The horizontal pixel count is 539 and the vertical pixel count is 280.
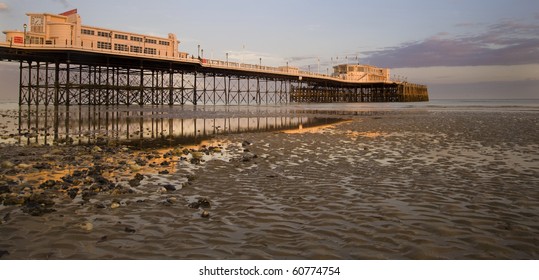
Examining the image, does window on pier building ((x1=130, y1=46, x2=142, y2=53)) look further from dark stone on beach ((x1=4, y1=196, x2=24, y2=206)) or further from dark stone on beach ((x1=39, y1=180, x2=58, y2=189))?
dark stone on beach ((x1=4, y1=196, x2=24, y2=206))

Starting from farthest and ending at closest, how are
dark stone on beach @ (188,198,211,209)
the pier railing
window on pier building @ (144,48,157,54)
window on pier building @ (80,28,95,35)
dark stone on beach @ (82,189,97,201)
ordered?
1. window on pier building @ (144,48,157,54)
2. window on pier building @ (80,28,95,35)
3. the pier railing
4. dark stone on beach @ (82,189,97,201)
5. dark stone on beach @ (188,198,211,209)

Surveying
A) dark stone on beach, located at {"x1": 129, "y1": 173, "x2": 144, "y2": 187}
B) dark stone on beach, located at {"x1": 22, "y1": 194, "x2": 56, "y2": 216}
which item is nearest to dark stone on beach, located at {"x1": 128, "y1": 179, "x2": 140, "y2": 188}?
dark stone on beach, located at {"x1": 129, "y1": 173, "x2": 144, "y2": 187}

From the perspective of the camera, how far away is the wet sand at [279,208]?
445 cm

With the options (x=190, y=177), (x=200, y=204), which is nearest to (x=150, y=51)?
(x=190, y=177)

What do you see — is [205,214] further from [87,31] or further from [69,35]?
[87,31]

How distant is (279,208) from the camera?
20.3ft

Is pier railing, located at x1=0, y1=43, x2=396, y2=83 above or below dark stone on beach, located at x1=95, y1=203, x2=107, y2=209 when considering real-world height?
above

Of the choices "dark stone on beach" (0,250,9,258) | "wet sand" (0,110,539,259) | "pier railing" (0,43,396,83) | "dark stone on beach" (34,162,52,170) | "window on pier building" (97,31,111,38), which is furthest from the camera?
"window on pier building" (97,31,111,38)

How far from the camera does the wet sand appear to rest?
4445mm

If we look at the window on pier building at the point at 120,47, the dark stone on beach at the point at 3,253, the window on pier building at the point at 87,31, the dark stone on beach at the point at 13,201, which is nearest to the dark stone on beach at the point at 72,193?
the dark stone on beach at the point at 13,201

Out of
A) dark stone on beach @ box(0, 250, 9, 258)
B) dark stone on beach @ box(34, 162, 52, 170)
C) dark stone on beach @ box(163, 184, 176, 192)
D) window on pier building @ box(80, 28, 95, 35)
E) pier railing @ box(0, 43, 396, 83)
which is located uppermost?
window on pier building @ box(80, 28, 95, 35)

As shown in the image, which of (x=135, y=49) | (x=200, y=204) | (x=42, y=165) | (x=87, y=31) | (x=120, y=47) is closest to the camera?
(x=200, y=204)

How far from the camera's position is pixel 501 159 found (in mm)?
11117
